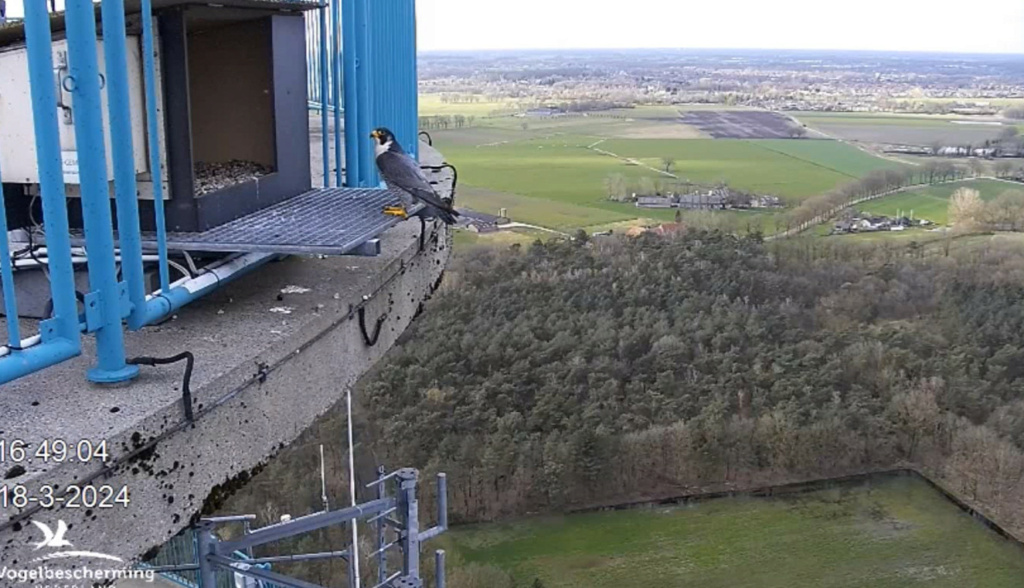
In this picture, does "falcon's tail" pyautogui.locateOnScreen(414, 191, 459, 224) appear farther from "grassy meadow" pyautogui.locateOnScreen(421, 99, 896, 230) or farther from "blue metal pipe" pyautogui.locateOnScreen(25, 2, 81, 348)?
"grassy meadow" pyautogui.locateOnScreen(421, 99, 896, 230)

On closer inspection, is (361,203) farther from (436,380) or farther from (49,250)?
(436,380)

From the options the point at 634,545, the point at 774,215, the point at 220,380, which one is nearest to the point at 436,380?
the point at 634,545

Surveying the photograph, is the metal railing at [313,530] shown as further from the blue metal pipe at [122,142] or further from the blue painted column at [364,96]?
the blue painted column at [364,96]

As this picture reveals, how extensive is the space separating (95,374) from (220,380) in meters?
0.25

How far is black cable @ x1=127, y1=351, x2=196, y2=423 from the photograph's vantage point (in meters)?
2.00

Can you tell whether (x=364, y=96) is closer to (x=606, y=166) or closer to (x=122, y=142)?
(x=122, y=142)

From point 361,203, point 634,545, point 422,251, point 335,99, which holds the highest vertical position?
point 335,99

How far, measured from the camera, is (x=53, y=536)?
168 cm

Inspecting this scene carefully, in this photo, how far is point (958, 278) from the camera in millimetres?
35125

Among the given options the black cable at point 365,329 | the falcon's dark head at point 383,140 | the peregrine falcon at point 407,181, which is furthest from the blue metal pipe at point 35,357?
the falcon's dark head at point 383,140

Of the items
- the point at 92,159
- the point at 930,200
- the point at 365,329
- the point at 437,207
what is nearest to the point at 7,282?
the point at 92,159

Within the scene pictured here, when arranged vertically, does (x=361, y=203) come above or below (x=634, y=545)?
above

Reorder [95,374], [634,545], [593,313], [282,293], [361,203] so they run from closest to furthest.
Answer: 1. [95,374]
2. [282,293]
3. [361,203]
4. [634,545]
5. [593,313]

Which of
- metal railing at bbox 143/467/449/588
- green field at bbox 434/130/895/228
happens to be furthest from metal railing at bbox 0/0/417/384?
green field at bbox 434/130/895/228
